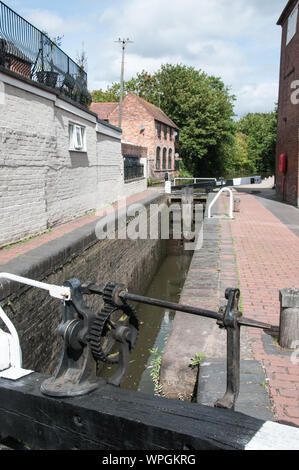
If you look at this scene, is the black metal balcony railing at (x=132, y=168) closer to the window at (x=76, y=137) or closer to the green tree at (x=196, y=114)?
the window at (x=76, y=137)

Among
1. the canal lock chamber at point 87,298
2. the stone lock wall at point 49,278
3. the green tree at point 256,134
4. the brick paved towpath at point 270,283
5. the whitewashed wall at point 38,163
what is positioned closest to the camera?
the brick paved towpath at point 270,283

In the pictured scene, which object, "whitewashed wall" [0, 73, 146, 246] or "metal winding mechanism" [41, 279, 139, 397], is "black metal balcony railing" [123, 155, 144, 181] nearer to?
"whitewashed wall" [0, 73, 146, 246]

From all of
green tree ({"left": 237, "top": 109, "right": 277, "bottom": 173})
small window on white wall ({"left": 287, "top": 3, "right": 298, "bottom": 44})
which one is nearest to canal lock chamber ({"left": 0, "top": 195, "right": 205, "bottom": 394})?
small window on white wall ({"left": 287, "top": 3, "right": 298, "bottom": 44})

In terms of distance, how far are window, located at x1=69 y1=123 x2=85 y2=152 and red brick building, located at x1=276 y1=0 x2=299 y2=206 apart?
869cm

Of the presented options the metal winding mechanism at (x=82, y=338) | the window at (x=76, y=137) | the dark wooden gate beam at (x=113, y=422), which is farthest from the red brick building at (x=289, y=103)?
the dark wooden gate beam at (x=113, y=422)

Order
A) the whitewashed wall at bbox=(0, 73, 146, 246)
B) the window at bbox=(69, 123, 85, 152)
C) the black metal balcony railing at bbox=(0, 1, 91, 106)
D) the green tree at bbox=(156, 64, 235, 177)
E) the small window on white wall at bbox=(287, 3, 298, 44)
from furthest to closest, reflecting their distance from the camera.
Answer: the green tree at bbox=(156, 64, 235, 177) → the small window on white wall at bbox=(287, 3, 298, 44) → the window at bbox=(69, 123, 85, 152) → the black metal balcony railing at bbox=(0, 1, 91, 106) → the whitewashed wall at bbox=(0, 73, 146, 246)

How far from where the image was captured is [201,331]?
13.6 ft

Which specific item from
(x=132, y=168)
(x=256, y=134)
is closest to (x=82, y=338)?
(x=132, y=168)

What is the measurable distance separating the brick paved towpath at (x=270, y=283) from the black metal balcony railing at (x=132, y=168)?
7.58 metres

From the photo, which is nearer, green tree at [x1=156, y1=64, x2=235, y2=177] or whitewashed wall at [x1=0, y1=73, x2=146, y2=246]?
whitewashed wall at [x1=0, y1=73, x2=146, y2=246]

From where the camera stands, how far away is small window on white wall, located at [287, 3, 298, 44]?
52.5 feet

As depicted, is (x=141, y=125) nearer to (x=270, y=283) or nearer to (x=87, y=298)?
(x=87, y=298)

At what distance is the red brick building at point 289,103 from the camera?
15.9 metres
